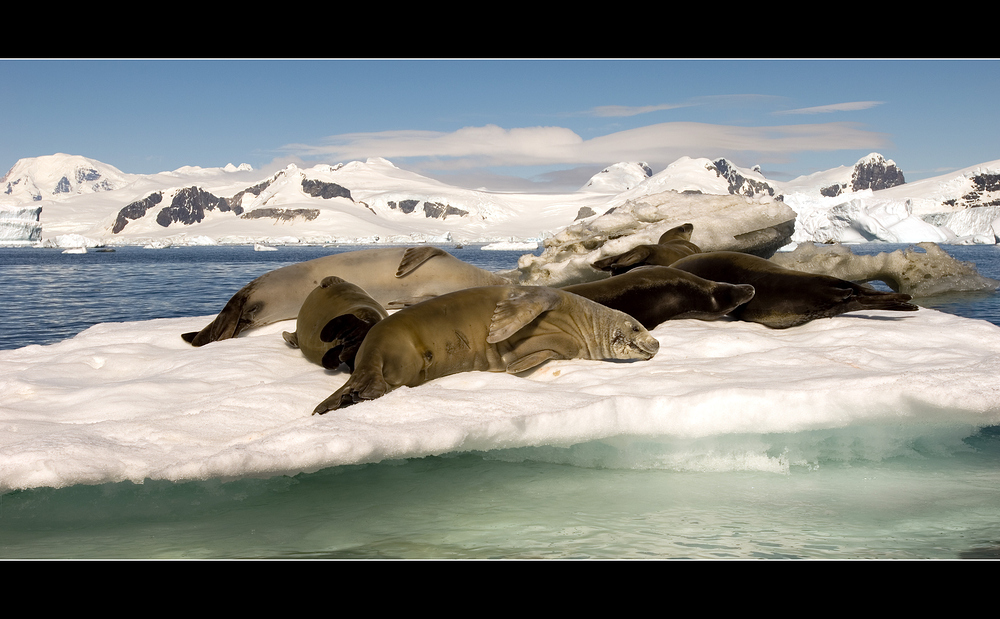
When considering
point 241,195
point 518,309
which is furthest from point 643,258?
point 241,195

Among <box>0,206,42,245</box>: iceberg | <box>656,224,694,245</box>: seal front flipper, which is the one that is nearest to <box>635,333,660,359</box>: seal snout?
<box>656,224,694,245</box>: seal front flipper

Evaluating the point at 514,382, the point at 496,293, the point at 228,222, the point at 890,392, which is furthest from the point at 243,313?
the point at 228,222

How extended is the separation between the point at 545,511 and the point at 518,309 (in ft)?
5.30

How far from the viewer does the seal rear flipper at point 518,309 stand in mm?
4055

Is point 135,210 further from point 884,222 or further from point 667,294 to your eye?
point 667,294

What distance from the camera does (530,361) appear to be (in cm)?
404

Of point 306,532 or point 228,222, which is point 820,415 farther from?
point 228,222

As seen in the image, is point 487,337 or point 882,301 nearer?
point 487,337

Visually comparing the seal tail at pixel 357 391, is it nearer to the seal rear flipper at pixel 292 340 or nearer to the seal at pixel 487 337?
the seal at pixel 487 337

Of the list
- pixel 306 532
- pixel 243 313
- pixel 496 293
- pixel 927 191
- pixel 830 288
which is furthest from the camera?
pixel 927 191
